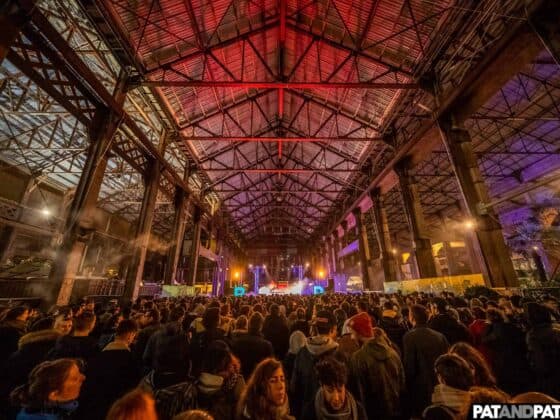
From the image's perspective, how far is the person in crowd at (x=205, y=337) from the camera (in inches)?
135

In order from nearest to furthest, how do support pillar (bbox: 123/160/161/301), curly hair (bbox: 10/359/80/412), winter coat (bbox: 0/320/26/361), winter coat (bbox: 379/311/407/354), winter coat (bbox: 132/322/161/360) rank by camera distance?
curly hair (bbox: 10/359/80/412), winter coat (bbox: 0/320/26/361), winter coat (bbox: 132/322/161/360), winter coat (bbox: 379/311/407/354), support pillar (bbox: 123/160/161/301)

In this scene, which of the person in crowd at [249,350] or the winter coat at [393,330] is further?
the winter coat at [393,330]

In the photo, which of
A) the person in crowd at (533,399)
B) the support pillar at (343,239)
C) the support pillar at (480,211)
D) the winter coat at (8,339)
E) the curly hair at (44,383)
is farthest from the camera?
the support pillar at (343,239)

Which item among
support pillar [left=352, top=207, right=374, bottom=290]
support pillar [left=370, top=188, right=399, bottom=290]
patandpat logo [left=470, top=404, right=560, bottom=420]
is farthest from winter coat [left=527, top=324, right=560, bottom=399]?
support pillar [left=352, top=207, right=374, bottom=290]

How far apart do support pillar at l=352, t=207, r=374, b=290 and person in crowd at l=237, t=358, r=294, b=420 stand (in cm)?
1741

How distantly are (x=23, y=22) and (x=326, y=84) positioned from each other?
30.4 ft

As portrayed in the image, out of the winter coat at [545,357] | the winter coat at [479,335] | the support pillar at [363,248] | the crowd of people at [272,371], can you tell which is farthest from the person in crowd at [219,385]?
the support pillar at [363,248]

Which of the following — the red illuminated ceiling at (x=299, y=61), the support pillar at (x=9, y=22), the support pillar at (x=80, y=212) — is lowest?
the support pillar at (x=80, y=212)

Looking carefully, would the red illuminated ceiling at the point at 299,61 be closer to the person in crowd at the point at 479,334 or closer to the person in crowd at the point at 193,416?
the person in crowd at the point at 479,334

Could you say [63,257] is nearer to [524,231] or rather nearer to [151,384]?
[151,384]

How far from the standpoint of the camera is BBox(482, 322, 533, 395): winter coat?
289 centimetres

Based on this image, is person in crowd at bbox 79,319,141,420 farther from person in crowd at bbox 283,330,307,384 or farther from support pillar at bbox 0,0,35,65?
support pillar at bbox 0,0,35,65

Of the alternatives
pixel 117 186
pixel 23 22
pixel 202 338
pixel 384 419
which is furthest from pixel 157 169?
pixel 384 419

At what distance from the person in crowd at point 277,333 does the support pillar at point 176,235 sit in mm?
11533
